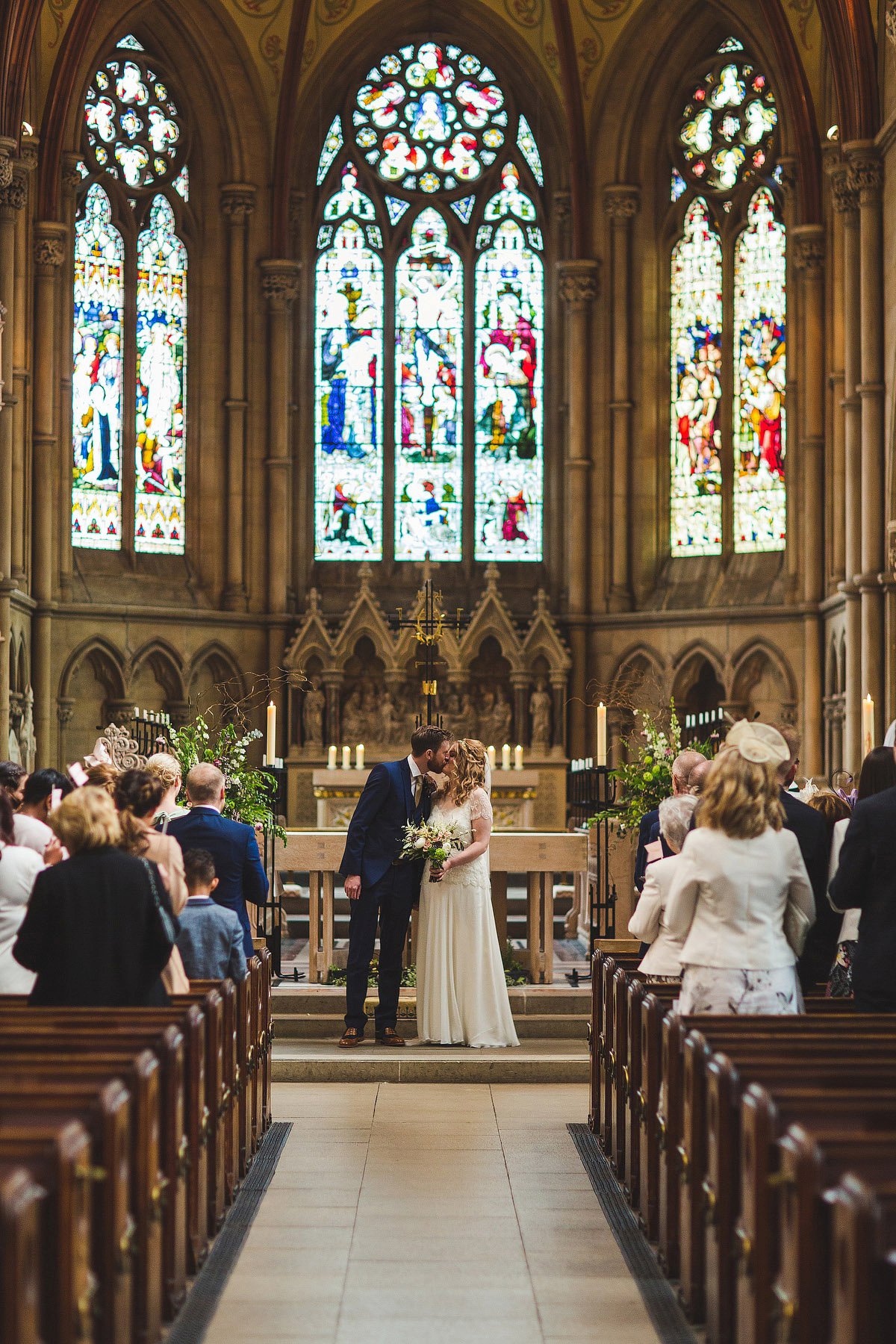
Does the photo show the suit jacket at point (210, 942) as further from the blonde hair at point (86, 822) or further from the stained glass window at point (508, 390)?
the stained glass window at point (508, 390)

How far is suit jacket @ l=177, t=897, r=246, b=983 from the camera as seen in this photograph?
6254mm

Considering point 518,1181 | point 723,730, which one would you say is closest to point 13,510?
point 723,730

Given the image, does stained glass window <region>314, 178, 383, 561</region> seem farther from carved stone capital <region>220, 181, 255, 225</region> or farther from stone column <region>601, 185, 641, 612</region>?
stone column <region>601, 185, 641, 612</region>

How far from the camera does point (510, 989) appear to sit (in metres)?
9.55

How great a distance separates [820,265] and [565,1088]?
12060 millimetres

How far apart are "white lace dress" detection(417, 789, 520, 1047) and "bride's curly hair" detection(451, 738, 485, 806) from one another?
2.4 inches

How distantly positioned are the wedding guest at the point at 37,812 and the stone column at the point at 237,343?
1272 cm

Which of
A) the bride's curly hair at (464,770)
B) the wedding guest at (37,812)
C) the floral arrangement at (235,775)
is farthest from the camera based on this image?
the floral arrangement at (235,775)

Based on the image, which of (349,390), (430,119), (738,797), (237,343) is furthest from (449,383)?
(738,797)

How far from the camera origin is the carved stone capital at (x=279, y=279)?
62.6 ft

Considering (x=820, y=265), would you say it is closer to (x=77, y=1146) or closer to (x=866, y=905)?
(x=866, y=905)

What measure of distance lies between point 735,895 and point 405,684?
1374 cm

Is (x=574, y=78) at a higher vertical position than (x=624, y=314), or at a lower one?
higher

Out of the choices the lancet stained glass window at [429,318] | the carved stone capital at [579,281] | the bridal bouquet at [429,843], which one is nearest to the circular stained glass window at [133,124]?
the lancet stained glass window at [429,318]
